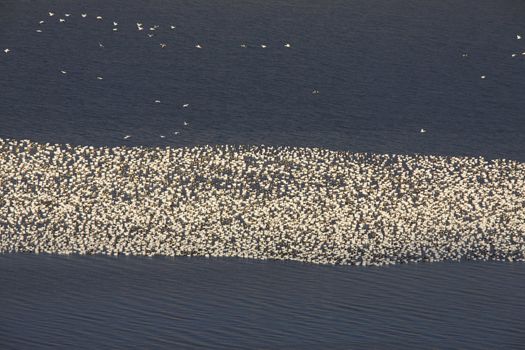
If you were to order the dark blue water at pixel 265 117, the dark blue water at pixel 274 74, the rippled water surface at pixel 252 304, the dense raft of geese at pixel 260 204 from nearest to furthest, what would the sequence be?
the rippled water surface at pixel 252 304 → the dark blue water at pixel 265 117 → the dense raft of geese at pixel 260 204 → the dark blue water at pixel 274 74

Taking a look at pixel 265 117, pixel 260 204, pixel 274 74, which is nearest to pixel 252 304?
pixel 260 204

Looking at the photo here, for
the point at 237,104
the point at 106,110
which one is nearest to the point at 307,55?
the point at 237,104

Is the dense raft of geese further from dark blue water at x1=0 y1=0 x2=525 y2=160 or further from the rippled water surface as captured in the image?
dark blue water at x1=0 y1=0 x2=525 y2=160

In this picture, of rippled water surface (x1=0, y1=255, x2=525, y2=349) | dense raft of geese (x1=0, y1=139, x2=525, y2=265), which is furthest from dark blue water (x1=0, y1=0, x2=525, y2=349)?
dense raft of geese (x1=0, y1=139, x2=525, y2=265)

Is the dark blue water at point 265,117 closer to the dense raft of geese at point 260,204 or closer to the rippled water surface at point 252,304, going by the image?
the rippled water surface at point 252,304

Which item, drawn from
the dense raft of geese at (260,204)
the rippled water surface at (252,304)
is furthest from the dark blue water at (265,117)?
the dense raft of geese at (260,204)

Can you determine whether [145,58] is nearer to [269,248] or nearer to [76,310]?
[269,248]
